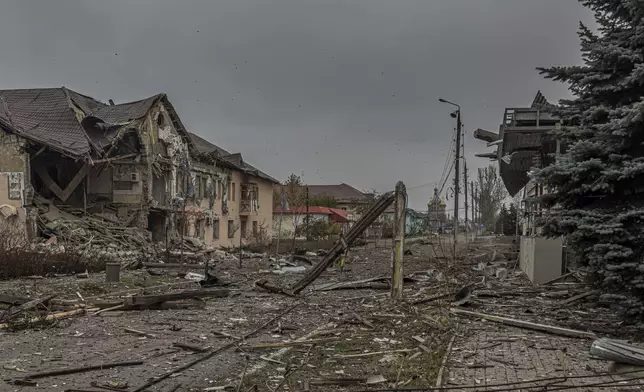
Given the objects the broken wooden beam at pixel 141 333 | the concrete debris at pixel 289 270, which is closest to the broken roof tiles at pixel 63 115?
the concrete debris at pixel 289 270

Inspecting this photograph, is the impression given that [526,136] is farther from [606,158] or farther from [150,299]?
[150,299]

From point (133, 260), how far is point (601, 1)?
2221cm

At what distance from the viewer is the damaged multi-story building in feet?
87.5

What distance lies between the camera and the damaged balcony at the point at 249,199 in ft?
161

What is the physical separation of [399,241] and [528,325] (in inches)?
176

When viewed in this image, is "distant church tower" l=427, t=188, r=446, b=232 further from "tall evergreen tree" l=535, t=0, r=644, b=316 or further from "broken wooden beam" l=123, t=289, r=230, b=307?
"tall evergreen tree" l=535, t=0, r=644, b=316

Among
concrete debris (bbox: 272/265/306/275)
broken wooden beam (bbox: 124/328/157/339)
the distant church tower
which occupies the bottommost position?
concrete debris (bbox: 272/265/306/275)

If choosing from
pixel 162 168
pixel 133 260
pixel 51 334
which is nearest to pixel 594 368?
pixel 51 334

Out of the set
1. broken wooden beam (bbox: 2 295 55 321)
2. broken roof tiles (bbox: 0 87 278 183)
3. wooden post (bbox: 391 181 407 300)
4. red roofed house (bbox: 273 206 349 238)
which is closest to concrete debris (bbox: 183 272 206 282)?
broken wooden beam (bbox: 2 295 55 321)

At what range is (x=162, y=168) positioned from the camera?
36.0 metres

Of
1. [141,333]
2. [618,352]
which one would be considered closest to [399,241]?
[141,333]

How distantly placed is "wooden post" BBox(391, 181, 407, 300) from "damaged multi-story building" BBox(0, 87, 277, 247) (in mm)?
19253

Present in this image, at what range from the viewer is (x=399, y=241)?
1376cm

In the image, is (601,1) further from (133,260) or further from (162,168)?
(162,168)
